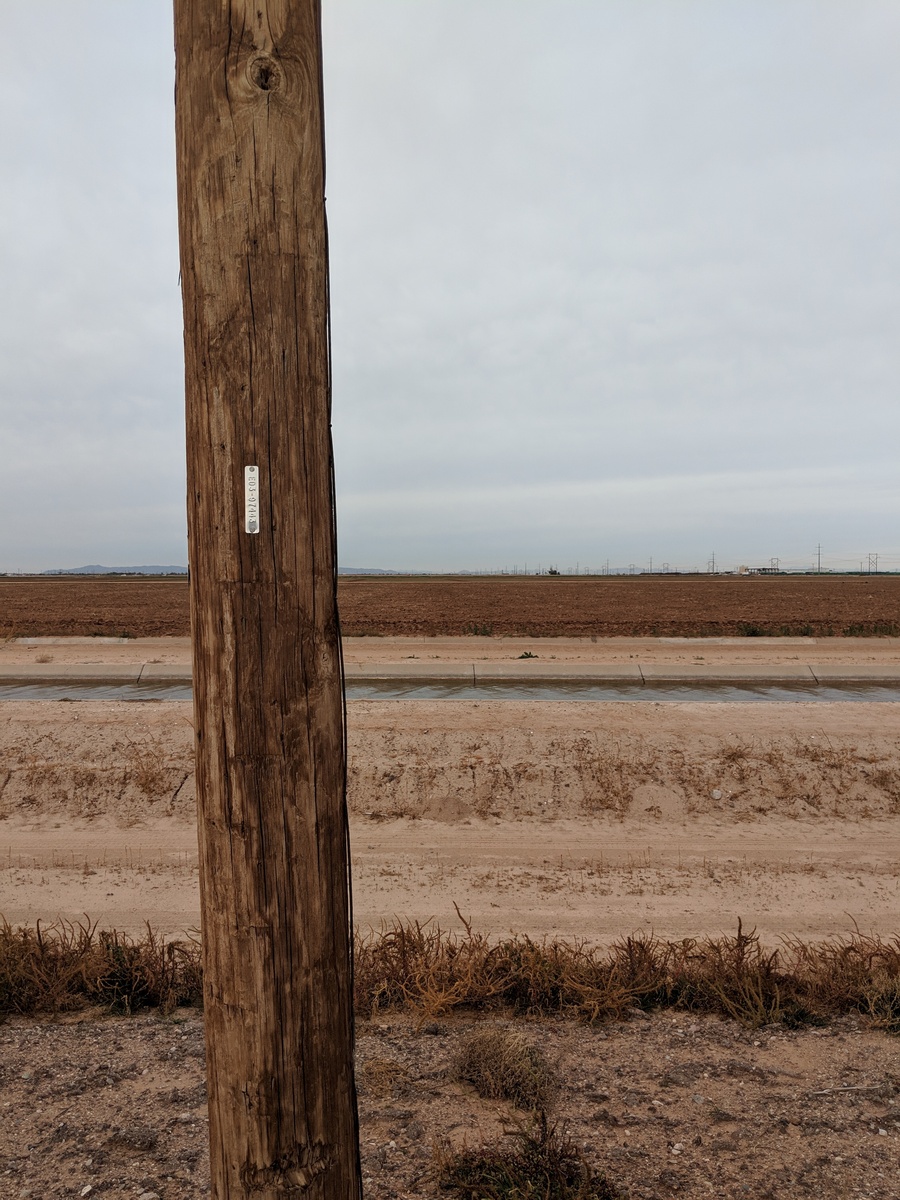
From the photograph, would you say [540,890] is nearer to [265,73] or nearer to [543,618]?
[265,73]

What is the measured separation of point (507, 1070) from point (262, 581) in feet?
9.73

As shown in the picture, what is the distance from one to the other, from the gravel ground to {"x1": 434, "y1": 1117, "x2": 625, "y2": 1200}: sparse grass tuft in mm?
101

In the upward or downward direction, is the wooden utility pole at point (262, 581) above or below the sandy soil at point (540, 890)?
above

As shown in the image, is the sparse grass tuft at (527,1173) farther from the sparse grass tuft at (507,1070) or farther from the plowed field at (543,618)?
the plowed field at (543,618)

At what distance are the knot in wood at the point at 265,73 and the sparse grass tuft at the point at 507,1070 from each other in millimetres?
3769

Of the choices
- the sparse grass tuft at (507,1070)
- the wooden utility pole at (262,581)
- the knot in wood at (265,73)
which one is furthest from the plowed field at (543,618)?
the knot in wood at (265,73)

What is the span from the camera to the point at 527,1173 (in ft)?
9.98

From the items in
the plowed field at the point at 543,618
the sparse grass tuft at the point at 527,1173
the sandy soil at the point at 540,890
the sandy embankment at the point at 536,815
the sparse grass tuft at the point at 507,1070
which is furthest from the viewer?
the plowed field at the point at 543,618

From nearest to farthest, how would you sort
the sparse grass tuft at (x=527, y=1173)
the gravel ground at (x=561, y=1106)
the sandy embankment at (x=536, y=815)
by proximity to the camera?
the sparse grass tuft at (x=527, y=1173)
the gravel ground at (x=561, y=1106)
the sandy embankment at (x=536, y=815)

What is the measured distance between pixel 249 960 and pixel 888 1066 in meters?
3.53

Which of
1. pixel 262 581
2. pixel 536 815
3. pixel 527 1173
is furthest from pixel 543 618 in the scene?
pixel 262 581

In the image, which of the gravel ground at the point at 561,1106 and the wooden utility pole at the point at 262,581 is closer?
the wooden utility pole at the point at 262,581

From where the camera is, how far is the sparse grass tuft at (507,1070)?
12.2ft

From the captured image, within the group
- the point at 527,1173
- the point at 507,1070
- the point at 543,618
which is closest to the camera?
the point at 527,1173
